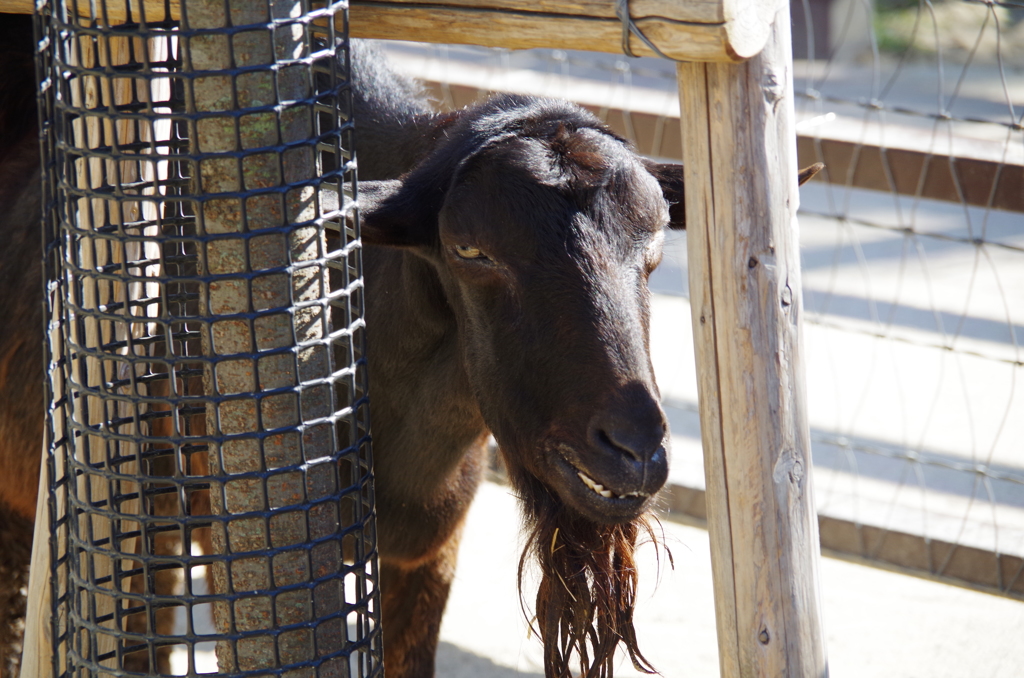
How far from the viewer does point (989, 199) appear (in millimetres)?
4043

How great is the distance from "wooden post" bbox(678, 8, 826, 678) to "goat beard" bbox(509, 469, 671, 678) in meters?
0.53

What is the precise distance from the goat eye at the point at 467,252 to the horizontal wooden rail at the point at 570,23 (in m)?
0.55

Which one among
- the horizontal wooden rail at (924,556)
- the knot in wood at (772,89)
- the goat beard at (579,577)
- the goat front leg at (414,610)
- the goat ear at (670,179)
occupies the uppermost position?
the knot in wood at (772,89)

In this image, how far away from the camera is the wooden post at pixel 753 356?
200cm

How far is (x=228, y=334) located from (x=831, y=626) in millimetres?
3342

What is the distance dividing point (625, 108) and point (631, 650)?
10.2ft

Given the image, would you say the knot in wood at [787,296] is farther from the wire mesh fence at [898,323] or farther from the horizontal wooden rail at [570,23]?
the wire mesh fence at [898,323]

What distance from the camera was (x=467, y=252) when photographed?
2637 mm

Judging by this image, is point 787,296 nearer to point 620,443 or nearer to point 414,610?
point 620,443

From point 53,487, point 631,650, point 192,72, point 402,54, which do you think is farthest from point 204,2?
point 402,54

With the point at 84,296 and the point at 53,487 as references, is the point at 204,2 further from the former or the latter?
the point at 53,487

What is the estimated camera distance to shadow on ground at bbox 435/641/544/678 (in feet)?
14.0

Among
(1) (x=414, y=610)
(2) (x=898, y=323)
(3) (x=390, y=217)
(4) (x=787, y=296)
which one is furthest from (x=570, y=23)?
(2) (x=898, y=323)

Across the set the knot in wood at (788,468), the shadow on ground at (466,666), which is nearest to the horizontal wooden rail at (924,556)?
the shadow on ground at (466,666)
